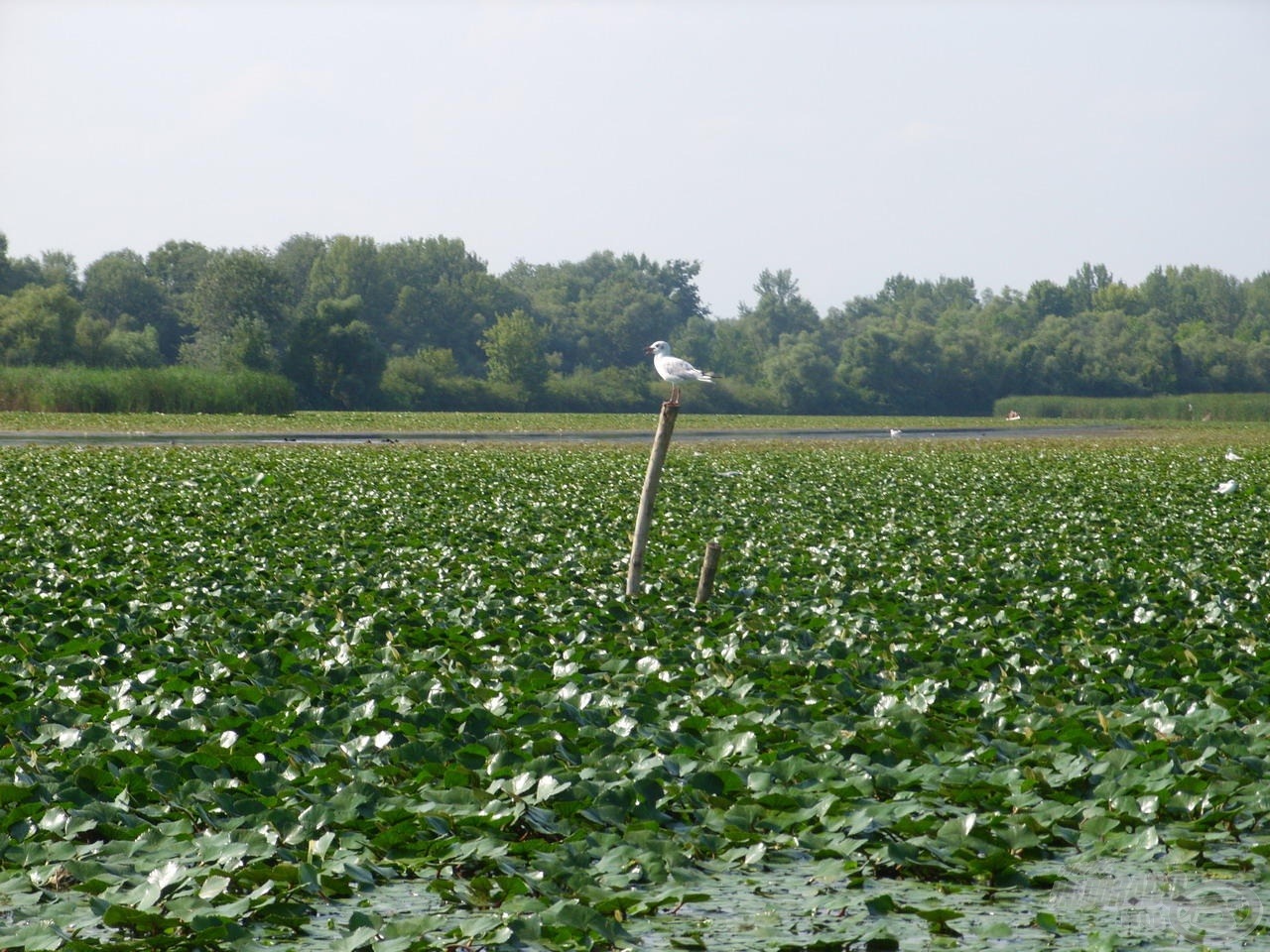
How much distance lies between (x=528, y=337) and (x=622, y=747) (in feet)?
276

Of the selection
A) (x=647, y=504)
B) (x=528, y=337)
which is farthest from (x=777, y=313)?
(x=647, y=504)

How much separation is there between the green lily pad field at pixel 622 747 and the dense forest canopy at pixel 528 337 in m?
56.8

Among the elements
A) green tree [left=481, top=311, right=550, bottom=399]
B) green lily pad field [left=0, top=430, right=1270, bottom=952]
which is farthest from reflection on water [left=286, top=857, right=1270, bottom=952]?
green tree [left=481, top=311, right=550, bottom=399]

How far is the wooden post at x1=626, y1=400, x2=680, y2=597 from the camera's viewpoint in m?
11.0

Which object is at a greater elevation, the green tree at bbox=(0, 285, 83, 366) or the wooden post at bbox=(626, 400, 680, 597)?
the green tree at bbox=(0, 285, 83, 366)

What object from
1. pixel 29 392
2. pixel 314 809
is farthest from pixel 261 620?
pixel 29 392

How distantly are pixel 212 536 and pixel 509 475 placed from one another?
10200 mm

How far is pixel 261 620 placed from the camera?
9.14 m

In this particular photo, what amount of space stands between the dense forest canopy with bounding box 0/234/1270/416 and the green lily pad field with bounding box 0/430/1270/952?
5678cm

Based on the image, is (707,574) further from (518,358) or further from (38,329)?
(518,358)

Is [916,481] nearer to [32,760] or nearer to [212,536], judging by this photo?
[212,536]

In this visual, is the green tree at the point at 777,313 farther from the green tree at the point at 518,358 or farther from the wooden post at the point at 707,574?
the wooden post at the point at 707,574

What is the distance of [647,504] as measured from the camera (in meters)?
11.6

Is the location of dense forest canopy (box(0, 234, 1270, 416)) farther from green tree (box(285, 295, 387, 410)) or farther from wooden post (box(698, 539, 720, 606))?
wooden post (box(698, 539, 720, 606))
